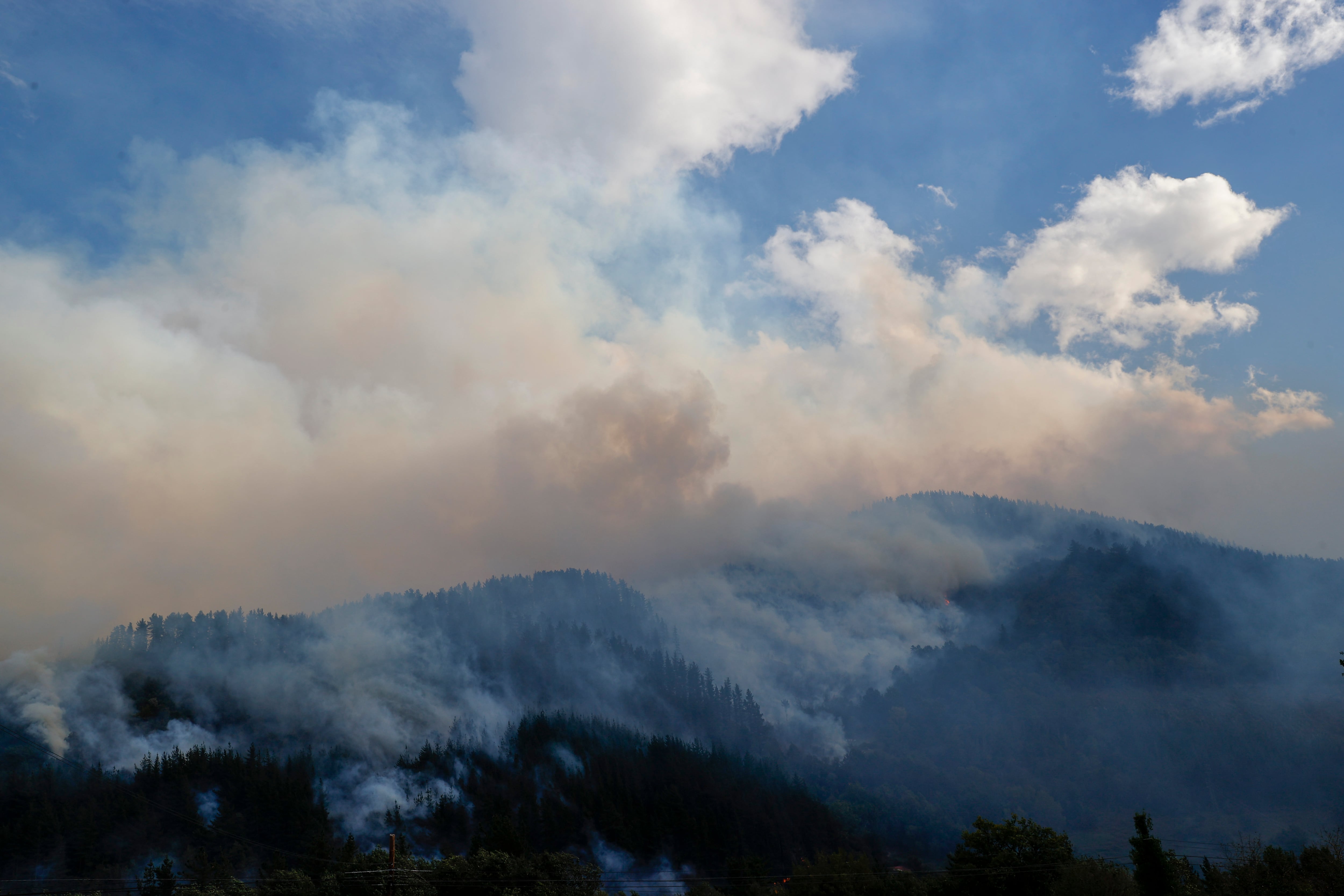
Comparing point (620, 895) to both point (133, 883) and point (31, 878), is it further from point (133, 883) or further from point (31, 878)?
point (31, 878)

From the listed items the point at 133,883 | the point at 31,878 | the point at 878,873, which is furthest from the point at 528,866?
the point at 31,878

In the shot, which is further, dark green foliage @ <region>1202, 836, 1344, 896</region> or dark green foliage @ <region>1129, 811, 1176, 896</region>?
dark green foliage @ <region>1202, 836, 1344, 896</region>

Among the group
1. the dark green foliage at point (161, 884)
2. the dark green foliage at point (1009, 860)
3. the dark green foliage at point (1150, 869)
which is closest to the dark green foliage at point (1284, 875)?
the dark green foliage at point (1150, 869)

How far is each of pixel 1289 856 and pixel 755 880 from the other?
9100cm

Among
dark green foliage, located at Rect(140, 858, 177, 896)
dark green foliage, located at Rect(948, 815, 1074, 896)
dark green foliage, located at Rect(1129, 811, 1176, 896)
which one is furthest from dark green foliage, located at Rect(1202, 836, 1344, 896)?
dark green foliage, located at Rect(140, 858, 177, 896)

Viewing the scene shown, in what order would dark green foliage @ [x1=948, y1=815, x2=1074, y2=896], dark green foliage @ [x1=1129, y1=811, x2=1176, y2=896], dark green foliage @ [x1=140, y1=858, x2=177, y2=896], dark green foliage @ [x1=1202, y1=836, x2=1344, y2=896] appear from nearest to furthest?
1. dark green foliage @ [x1=1129, y1=811, x2=1176, y2=896]
2. dark green foliage @ [x1=1202, y1=836, x2=1344, y2=896]
3. dark green foliage @ [x1=948, y1=815, x2=1074, y2=896]
4. dark green foliage @ [x1=140, y1=858, x2=177, y2=896]

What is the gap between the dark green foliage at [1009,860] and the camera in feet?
394

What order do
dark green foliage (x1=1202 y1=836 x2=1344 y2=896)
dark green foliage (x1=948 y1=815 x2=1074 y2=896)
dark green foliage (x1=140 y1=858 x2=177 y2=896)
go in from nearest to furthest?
1. dark green foliage (x1=1202 y1=836 x2=1344 y2=896)
2. dark green foliage (x1=948 y1=815 x2=1074 y2=896)
3. dark green foliage (x1=140 y1=858 x2=177 y2=896)

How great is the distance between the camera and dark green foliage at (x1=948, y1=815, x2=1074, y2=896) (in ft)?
394

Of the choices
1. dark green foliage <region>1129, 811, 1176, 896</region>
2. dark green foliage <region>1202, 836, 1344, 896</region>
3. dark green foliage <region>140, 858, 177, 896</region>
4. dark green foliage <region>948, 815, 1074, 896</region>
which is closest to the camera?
dark green foliage <region>1129, 811, 1176, 896</region>

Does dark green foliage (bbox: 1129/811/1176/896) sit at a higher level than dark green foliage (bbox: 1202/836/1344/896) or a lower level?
higher

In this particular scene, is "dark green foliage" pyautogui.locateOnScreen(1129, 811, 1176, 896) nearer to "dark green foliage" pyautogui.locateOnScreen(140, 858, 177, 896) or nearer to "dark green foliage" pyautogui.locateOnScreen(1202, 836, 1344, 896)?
"dark green foliage" pyautogui.locateOnScreen(1202, 836, 1344, 896)

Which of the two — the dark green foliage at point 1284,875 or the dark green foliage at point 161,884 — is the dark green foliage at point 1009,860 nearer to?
the dark green foliage at point 1284,875

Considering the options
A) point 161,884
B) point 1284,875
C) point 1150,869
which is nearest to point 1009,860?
point 1150,869
